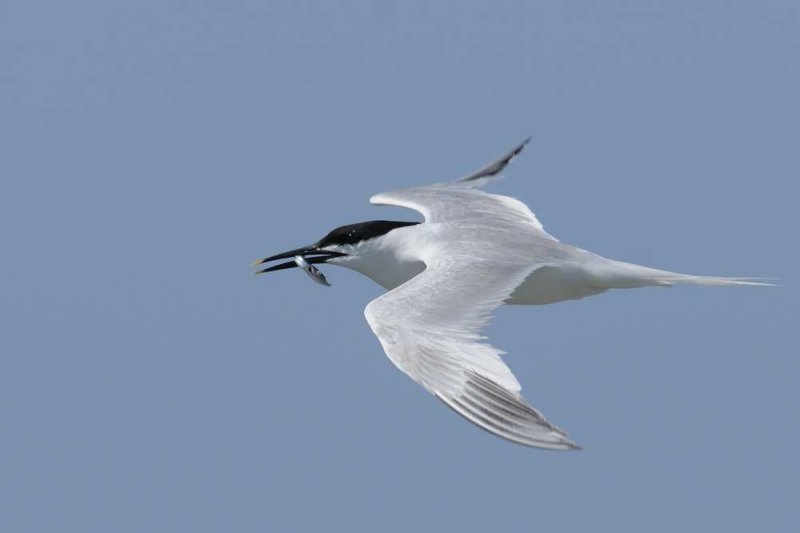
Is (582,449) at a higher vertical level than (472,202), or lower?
lower

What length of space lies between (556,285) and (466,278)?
0.99 meters

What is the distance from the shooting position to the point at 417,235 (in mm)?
9594

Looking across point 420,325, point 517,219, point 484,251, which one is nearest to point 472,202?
point 517,219

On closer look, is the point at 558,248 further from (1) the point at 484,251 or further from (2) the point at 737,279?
(2) the point at 737,279

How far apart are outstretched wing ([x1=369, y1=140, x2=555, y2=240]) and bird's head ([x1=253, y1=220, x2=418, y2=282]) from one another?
45 centimetres

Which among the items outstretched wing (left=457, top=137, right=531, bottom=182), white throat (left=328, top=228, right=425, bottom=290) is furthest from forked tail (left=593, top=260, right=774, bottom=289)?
outstretched wing (left=457, top=137, right=531, bottom=182)

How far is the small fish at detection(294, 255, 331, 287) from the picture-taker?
10172 millimetres

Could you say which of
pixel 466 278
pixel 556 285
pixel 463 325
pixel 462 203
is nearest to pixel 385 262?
pixel 462 203

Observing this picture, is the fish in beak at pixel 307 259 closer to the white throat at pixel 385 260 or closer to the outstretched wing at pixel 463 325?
the white throat at pixel 385 260

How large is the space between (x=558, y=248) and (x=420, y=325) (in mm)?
2061

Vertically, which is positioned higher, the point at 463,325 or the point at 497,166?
the point at 497,166

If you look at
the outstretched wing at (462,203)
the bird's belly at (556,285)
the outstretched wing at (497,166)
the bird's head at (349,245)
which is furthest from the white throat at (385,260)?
the outstretched wing at (497,166)

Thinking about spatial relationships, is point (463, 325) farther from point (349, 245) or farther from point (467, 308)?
point (349, 245)

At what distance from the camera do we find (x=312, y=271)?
10219 mm
